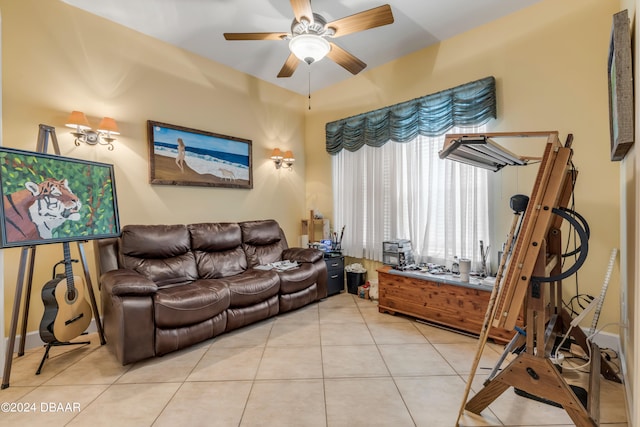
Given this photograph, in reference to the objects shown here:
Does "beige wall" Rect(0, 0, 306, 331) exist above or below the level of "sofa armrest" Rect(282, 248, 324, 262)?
above

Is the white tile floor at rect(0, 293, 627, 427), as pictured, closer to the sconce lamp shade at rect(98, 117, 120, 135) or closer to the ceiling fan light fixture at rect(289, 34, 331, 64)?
the sconce lamp shade at rect(98, 117, 120, 135)

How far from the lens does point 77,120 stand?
104 inches

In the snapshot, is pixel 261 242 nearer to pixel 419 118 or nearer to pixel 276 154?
pixel 276 154

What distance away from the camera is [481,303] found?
104 inches

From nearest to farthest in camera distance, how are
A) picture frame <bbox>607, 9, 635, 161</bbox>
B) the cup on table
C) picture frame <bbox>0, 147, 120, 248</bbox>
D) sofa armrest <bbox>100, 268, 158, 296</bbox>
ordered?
picture frame <bbox>607, 9, 635, 161</bbox>, picture frame <bbox>0, 147, 120, 248</bbox>, sofa armrest <bbox>100, 268, 158, 296</bbox>, the cup on table

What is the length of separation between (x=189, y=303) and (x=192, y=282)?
60 centimetres

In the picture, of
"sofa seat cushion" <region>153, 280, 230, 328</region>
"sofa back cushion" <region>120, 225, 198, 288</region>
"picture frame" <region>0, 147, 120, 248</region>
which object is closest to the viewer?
"picture frame" <region>0, 147, 120, 248</region>

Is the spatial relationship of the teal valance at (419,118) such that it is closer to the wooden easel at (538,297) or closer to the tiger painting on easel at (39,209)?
the wooden easel at (538,297)

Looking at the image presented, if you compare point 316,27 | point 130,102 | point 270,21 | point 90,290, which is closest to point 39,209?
point 90,290

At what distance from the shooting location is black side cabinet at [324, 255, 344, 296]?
402cm

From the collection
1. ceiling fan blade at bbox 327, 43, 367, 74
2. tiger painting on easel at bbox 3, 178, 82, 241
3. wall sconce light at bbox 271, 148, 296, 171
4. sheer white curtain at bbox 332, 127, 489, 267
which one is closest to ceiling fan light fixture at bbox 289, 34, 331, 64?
ceiling fan blade at bbox 327, 43, 367, 74

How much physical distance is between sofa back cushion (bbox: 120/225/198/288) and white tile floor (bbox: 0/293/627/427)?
75 centimetres

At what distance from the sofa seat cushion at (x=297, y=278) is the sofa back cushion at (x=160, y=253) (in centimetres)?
99

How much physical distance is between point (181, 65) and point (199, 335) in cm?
315
